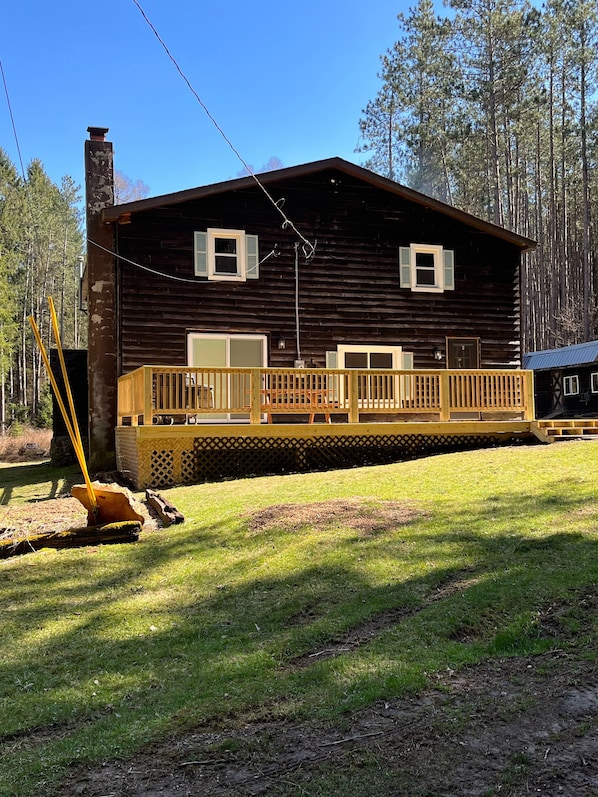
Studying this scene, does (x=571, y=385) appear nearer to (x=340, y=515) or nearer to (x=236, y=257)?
(x=236, y=257)

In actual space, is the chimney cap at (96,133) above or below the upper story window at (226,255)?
above

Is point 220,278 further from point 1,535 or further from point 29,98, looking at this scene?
point 1,535

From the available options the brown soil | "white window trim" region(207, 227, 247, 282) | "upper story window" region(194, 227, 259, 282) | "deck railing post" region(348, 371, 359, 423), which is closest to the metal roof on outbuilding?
"upper story window" region(194, 227, 259, 282)

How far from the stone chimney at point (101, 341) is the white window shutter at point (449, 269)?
874cm

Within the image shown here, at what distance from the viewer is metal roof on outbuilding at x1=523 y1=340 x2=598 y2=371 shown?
26.5 m

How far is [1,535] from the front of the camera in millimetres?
7883

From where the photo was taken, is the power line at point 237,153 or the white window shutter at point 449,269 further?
the white window shutter at point 449,269

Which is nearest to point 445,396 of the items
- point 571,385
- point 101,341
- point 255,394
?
point 255,394

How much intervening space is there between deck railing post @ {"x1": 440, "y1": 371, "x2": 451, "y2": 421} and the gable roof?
230 inches

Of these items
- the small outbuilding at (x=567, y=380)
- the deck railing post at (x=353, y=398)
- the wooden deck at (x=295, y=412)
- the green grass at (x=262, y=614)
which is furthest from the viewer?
the small outbuilding at (x=567, y=380)

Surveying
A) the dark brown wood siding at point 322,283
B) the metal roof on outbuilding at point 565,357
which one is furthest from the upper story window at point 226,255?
the metal roof on outbuilding at point 565,357

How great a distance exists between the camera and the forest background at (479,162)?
34.5 m

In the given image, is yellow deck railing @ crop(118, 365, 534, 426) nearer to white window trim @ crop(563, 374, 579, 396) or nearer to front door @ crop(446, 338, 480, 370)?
front door @ crop(446, 338, 480, 370)

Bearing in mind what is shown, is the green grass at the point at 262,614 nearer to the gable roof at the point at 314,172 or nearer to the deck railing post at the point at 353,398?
the deck railing post at the point at 353,398
